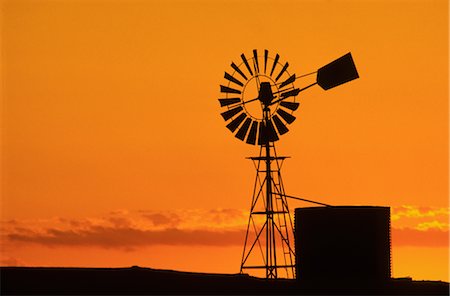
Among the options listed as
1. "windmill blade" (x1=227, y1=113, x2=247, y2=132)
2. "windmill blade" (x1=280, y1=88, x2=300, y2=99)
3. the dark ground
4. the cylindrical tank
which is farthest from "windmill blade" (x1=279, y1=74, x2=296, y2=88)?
the dark ground

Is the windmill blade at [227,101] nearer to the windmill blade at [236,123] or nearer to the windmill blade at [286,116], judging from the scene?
the windmill blade at [236,123]

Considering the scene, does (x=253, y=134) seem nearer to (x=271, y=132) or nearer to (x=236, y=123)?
(x=271, y=132)

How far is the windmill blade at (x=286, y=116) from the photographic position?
39688mm

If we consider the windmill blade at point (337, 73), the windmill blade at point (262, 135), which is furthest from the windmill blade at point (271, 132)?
the windmill blade at point (337, 73)

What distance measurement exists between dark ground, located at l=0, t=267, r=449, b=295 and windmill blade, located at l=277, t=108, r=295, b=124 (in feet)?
28.3

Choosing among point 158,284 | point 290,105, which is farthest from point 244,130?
point 158,284

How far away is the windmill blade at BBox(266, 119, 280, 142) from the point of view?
39375 mm

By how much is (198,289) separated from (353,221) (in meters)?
4.84

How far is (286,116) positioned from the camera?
1564 inches

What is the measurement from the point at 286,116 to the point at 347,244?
936cm

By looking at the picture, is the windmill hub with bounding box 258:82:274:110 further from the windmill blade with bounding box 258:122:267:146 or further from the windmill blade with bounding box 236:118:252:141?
the windmill blade with bounding box 236:118:252:141

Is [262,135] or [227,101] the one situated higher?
[227,101]

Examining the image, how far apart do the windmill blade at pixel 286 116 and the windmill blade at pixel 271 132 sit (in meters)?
0.49

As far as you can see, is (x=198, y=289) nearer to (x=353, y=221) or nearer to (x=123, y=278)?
(x=123, y=278)
